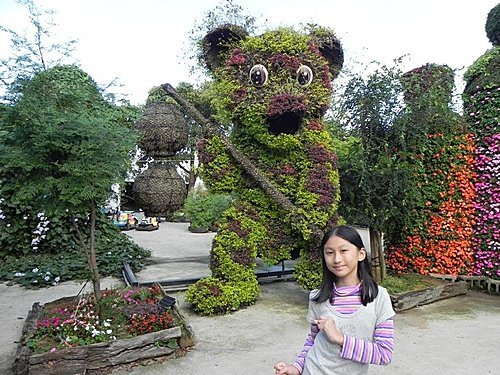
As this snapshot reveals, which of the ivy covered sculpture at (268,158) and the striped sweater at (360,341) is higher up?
the ivy covered sculpture at (268,158)

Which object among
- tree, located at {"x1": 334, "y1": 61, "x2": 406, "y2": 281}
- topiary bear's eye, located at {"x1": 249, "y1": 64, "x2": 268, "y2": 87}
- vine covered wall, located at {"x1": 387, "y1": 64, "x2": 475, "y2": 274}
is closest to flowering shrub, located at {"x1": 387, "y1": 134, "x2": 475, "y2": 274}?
vine covered wall, located at {"x1": 387, "y1": 64, "x2": 475, "y2": 274}

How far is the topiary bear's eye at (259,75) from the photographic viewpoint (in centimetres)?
538

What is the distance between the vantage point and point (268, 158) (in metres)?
5.80

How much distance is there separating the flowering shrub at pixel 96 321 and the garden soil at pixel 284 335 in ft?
1.20

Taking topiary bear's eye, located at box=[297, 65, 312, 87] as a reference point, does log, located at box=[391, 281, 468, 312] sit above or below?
below

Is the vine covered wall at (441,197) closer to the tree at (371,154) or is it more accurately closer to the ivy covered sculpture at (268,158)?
the tree at (371,154)

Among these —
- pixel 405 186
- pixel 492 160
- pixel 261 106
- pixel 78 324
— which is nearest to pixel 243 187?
pixel 261 106

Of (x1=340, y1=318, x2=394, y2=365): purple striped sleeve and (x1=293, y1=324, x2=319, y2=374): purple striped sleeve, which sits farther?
(x1=293, y1=324, x2=319, y2=374): purple striped sleeve

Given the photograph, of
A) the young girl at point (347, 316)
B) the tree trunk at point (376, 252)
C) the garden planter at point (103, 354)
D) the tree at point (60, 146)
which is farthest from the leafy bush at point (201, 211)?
the young girl at point (347, 316)

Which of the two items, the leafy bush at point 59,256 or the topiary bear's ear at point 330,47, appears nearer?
the topiary bear's ear at point 330,47

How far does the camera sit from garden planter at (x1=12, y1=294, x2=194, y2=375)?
330 cm

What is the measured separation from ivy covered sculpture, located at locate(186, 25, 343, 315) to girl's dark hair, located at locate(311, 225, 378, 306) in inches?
141

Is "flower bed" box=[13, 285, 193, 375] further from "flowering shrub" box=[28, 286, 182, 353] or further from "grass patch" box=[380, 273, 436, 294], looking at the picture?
"grass patch" box=[380, 273, 436, 294]

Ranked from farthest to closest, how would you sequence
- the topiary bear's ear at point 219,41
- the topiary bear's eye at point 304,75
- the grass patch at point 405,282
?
the topiary bear's ear at point 219,41
the grass patch at point 405,282
the topiary bear's eye at point 304,75
